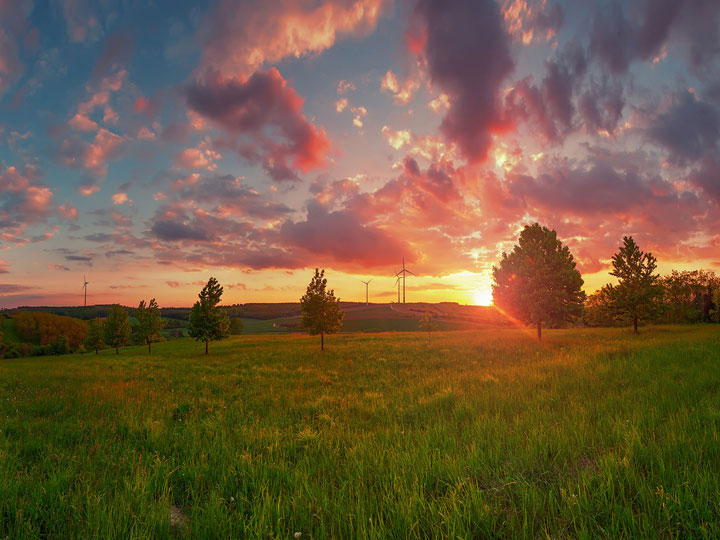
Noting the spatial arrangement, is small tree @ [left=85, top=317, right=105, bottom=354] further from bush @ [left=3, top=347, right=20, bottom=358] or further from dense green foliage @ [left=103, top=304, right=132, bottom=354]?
bush @ [left=3, top=347, right=20, bottom=358]

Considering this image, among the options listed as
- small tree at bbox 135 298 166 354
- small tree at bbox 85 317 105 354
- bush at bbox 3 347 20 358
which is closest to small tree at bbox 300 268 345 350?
small tree at bbox 135 298 166 354

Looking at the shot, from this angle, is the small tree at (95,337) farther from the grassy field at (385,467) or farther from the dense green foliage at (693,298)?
the dense green foliage at (693,298)

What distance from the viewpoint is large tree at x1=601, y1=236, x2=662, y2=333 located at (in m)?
31.3

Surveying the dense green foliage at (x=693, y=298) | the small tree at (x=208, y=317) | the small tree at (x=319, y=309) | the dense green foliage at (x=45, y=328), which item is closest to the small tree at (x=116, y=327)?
the small tree at (x=208, y=317)

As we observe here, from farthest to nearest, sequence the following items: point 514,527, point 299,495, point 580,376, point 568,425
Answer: point 580,376, point 568,425, point 299,495, point 514,527

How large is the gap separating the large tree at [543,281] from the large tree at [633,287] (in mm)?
9380

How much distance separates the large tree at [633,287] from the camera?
31.3m

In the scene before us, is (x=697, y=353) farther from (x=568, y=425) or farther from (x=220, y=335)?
(x=220, y=335)

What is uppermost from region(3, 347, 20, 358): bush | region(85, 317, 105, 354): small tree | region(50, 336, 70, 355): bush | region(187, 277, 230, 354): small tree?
region(187, 277, 230, 354): small tree

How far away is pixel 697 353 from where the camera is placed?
13.1 m

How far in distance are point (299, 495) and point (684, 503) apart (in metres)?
4.33

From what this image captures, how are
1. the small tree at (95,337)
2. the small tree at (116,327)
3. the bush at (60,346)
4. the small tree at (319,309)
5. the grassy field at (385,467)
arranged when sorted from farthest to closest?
1. the bush at (60,346)
2. the small tree at (95,337)
3. the small tree at (116,327)
4. the small tree at (319,309)
5. the grassy field at (385,467)

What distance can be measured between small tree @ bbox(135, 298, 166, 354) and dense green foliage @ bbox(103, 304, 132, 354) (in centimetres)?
190

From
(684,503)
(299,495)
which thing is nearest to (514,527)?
(684,503)
